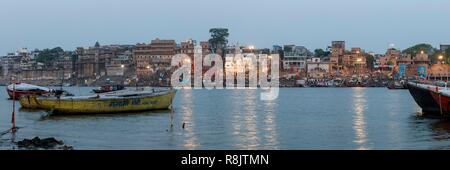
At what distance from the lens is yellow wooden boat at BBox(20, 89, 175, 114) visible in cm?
3162

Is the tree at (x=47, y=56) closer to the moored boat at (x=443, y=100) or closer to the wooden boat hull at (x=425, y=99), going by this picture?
the wooden boat hull at (x=425, y=99)

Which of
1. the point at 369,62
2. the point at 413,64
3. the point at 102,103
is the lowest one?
the point at 102,103

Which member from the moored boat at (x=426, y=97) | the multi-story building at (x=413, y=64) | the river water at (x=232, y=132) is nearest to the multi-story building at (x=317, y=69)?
the multi-story building at (x=413, y=64)

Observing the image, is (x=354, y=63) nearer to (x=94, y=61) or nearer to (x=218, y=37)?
(x=218, y=37)

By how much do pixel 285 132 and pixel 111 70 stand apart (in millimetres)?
101979

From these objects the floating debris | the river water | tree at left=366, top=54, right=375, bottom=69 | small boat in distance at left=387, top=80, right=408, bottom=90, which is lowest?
small boat in distance at left=387, top=80, right=408, bottom=90

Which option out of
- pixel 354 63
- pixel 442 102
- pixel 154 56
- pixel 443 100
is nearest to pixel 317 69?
pixel 354 63

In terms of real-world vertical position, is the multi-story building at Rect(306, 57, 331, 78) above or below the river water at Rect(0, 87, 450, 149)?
above

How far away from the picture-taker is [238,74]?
11438cm

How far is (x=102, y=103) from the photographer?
3231cm

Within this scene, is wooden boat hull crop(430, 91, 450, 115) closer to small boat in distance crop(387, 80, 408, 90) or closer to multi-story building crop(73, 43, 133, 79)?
small boat in distance crop(387, 80, 408, 90)

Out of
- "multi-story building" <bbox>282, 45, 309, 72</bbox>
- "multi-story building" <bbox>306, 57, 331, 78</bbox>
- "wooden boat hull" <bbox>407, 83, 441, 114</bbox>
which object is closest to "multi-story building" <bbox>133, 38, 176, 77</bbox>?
"multi-story building" <bbox>282, 45, 309, 72</bbox>
